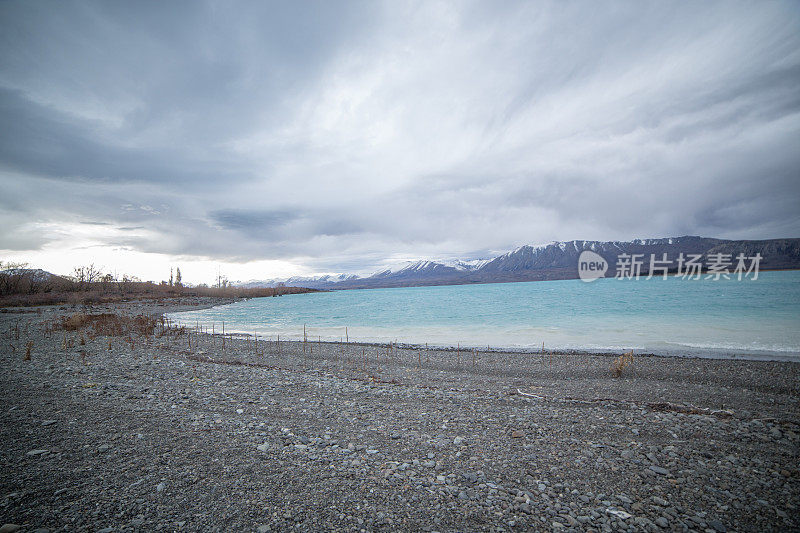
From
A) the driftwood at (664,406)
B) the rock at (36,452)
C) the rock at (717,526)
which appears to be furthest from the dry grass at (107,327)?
the rock at (717,526)

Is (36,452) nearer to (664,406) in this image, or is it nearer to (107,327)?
(664,406)

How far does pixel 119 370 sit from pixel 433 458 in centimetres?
1271

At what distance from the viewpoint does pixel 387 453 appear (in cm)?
622

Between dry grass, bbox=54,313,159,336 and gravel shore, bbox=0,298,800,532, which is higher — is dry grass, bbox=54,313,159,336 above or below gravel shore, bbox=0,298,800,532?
above

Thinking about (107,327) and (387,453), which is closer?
(387,453)

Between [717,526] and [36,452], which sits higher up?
[36,452]

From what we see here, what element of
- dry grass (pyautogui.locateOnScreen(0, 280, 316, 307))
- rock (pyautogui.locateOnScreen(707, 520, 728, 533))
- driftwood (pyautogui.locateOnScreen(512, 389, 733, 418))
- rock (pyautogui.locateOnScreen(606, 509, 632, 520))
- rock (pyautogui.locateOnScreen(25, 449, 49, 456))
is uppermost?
dry grass (pyautogui.locateOnScreen(0, 280, 316, 307))

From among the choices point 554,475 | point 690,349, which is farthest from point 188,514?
point 690,349

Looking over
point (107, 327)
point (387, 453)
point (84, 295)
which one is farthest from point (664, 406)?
point (84, 295)

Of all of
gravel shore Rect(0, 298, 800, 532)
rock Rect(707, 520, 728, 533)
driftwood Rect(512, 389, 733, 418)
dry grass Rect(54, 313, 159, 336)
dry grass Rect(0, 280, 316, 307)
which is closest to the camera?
rock Rect(707, 520, 728, 533)

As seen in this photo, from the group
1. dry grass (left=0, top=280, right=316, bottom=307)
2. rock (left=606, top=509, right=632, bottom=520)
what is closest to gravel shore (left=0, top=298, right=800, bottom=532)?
rock (left=606, top=509, right=632, bottom=520)

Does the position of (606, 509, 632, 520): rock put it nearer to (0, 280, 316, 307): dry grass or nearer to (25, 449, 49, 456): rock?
(25, 449, 49, 456): rock

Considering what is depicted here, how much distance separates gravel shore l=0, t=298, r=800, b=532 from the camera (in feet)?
14.4

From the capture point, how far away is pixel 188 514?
14.2 feet
